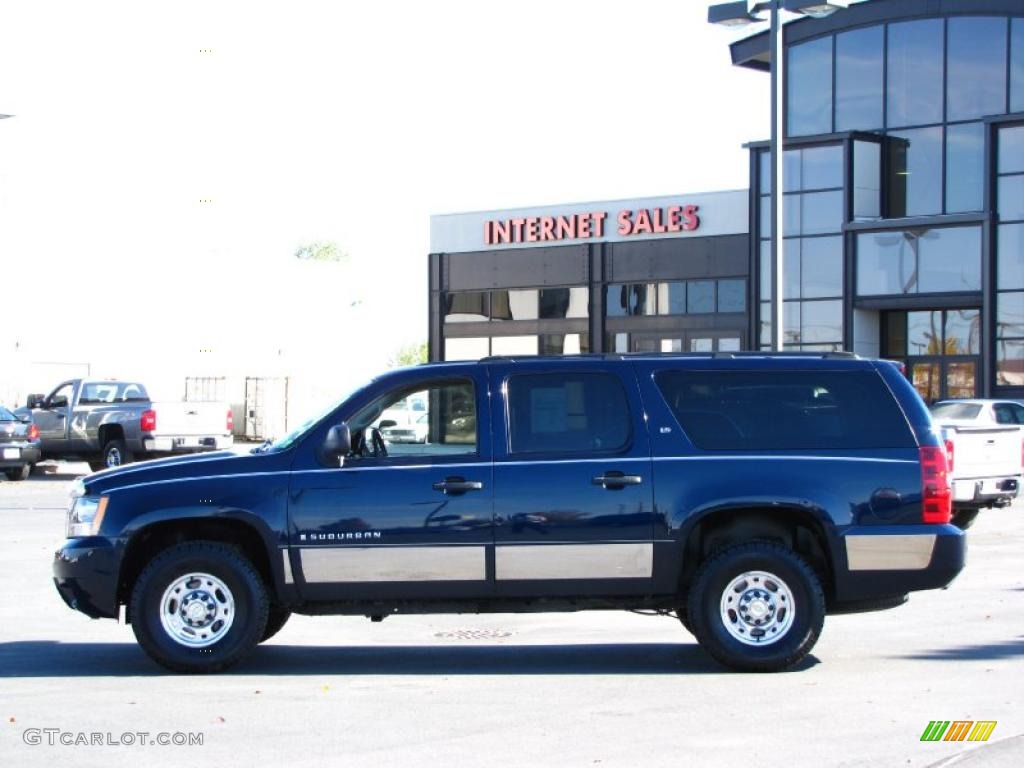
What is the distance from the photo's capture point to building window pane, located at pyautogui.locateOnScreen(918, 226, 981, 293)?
40.1 metres

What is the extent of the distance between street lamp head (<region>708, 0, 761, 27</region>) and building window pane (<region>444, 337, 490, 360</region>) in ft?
100

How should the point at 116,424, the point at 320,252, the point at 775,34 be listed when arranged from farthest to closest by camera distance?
the point at 320,252, the point at 116,424, the point at 775,34

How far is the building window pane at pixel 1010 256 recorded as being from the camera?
129ft

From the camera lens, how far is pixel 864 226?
41.5m

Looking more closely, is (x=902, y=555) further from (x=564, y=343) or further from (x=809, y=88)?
(x=564, y=343)

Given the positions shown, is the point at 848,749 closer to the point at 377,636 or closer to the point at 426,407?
the point at 426,407

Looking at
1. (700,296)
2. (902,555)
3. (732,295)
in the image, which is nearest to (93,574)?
(902,555)

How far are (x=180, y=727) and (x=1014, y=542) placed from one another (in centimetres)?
1333

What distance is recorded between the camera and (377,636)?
1167 centimetres

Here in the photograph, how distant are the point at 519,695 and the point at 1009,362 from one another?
33.3m

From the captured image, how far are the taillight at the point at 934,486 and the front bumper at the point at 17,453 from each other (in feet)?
77.8

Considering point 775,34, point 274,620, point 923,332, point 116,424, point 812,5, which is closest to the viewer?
point 274,620

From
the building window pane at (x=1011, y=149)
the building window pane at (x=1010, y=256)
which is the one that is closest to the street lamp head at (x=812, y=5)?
the building window pane at (x=1010, y=256)

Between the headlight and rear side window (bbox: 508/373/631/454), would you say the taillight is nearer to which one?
rear side window (bbox: 508/373/631/454)
